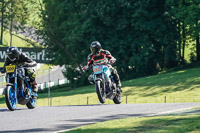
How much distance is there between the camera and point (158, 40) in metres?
55.4

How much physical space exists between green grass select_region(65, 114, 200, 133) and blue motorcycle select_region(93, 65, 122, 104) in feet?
15.4

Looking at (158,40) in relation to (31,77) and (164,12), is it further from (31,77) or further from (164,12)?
(31,77)

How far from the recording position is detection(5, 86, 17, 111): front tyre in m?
16.0

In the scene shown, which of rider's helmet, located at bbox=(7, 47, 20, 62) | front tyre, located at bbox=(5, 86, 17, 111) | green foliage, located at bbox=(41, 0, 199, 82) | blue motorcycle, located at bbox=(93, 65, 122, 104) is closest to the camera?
front tyre, located at bbox=(5, 86, 17, 111)

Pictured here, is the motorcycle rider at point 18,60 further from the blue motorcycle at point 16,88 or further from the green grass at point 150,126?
the green grass at point 150,126

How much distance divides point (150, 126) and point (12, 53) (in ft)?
22.4

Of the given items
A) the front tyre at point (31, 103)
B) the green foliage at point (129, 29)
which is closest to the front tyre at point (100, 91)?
the front tyre at point (31, 103)

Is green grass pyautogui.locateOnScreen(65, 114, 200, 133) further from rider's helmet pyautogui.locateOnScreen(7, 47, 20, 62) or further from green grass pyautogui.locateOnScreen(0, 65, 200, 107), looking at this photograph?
green grass pyautogui.locateOnScreen(0, 65, 200, 107)

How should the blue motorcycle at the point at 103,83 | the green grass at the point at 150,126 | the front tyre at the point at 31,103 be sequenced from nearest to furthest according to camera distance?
the green grass at the point at 150,126
the blue motorcycle at the point at 103,83
the front tyre at the point at 31,103

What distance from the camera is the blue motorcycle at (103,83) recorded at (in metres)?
17.8

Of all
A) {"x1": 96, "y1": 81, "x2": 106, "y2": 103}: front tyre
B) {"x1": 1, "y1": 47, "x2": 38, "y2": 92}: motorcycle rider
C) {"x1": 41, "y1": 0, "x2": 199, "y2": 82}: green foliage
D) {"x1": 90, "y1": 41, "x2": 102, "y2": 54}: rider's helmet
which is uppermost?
{"x1": 41, "y1": 0, "x2": 199, "y2": 82}: green foliage

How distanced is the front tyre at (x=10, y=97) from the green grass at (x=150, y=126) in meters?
4.62

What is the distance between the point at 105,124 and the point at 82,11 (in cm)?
4381

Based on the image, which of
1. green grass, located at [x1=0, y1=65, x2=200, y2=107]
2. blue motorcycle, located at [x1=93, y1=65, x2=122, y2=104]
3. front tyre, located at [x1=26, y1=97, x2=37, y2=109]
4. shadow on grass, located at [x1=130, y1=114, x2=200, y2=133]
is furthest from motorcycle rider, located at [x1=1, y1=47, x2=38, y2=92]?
green grass, located at [x1=0, y1=65, x2=200, y2=107]
